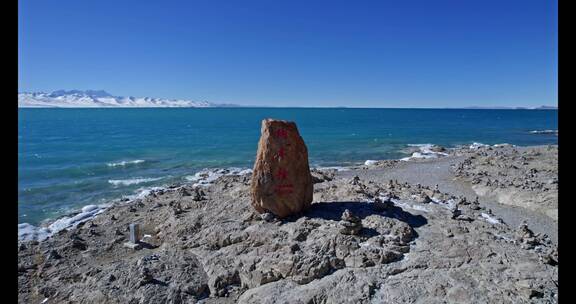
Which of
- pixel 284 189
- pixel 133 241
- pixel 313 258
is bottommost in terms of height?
pixel 133 241

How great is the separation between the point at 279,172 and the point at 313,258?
3.69m

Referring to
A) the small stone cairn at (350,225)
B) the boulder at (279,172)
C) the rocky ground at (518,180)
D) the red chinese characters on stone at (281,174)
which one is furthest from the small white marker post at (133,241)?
the rocky ground at (518,180)

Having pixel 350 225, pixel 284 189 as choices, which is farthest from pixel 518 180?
pixel 284 189

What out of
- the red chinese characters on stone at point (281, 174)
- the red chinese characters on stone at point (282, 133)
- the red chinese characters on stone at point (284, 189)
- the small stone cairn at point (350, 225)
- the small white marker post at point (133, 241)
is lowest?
the small white marker post at point (133, 241)

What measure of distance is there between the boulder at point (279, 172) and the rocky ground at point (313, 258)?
55cm

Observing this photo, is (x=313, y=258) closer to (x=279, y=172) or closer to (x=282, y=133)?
(x=279, y=172)

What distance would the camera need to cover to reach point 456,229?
1099 centimetres

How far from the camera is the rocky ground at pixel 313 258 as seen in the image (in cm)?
819

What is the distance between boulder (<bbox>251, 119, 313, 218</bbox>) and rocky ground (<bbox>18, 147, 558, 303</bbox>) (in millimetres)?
554

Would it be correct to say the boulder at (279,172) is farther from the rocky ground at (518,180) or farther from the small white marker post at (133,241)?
the rocky ground at (518,180)

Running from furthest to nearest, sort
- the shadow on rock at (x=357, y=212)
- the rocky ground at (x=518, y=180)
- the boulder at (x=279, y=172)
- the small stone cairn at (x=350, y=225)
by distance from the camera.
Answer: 1. the rocky ground at (x=518, y=180)
2. the boulder at (x=279, y=172)
3. the shadow on rock at (x=357, y=212)
4. the small stone cairn at (x=350, y=225)

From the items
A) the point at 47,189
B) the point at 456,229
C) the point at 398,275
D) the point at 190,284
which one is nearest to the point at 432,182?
the point at 456,229

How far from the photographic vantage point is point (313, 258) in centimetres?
955
